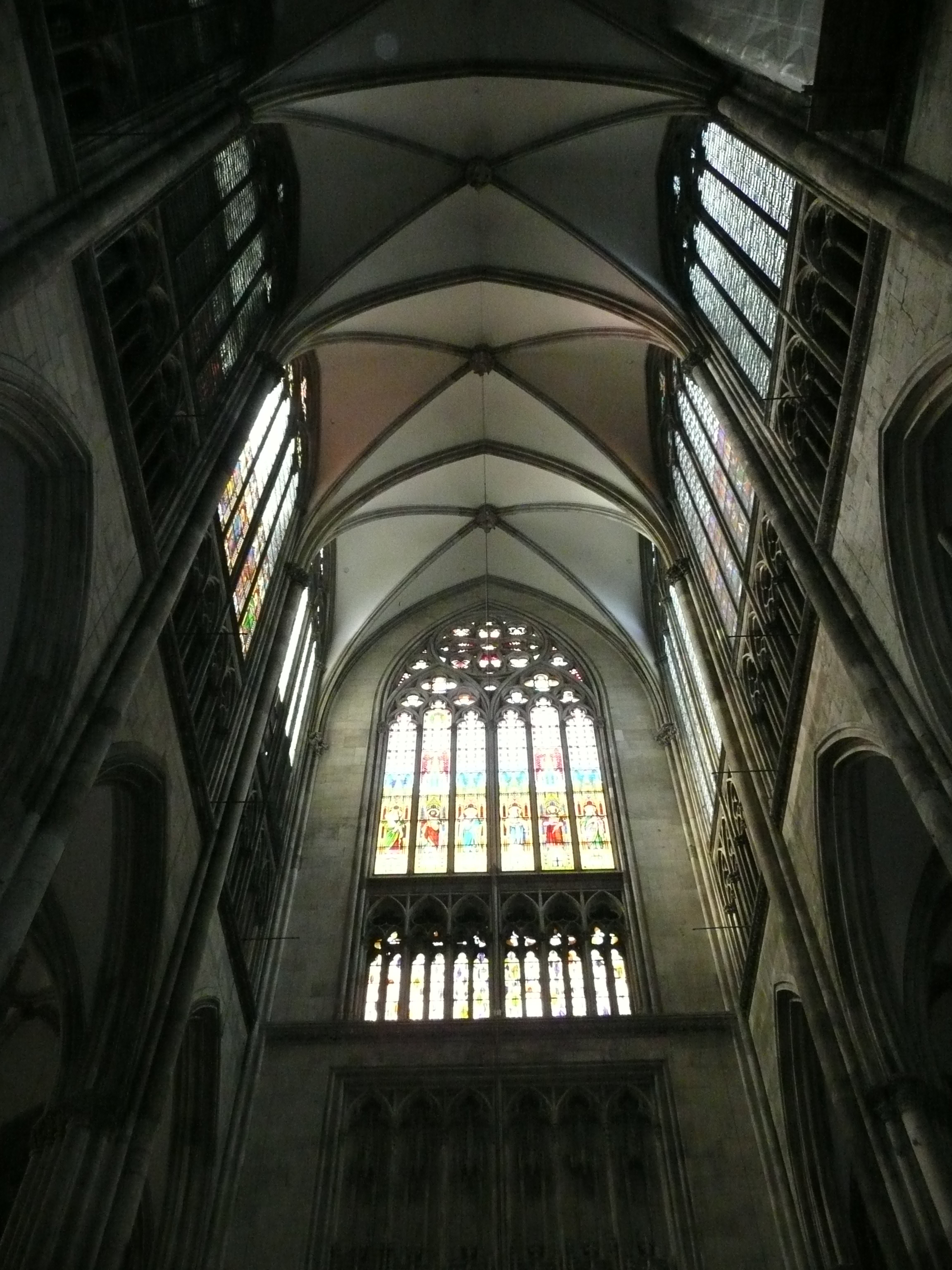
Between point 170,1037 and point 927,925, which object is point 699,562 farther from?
point 170,1037

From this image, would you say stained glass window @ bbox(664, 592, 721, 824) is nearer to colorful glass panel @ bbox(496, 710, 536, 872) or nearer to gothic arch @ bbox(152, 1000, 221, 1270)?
colorful glass panel @ bbox(496, 710, 536, 872)

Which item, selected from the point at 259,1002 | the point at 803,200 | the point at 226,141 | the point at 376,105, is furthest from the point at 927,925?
the point at 376,105

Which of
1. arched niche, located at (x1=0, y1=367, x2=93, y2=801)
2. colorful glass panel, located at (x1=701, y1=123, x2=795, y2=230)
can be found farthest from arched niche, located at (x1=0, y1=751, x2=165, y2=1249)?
colorful glass panel, located at (x1=701, y1=123, x2=795, y2=230)

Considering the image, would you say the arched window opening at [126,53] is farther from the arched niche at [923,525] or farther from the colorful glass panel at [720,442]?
the colorful glass panel at [720,442]

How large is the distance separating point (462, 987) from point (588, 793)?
4369 mm

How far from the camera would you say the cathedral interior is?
25.1ft

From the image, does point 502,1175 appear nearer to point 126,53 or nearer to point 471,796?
point 471,796

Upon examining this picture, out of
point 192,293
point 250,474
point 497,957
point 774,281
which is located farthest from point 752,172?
point 497,957

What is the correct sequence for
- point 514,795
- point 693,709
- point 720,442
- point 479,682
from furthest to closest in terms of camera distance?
point 479,682, point 514,795, point 693,709, point 720,442

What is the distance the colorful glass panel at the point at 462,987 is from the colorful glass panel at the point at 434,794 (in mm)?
1739

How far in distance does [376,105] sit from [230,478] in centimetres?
530

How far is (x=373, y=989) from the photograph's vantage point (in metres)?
14.1

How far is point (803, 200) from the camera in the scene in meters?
9.74

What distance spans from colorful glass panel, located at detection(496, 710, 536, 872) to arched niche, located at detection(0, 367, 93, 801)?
374 inches
